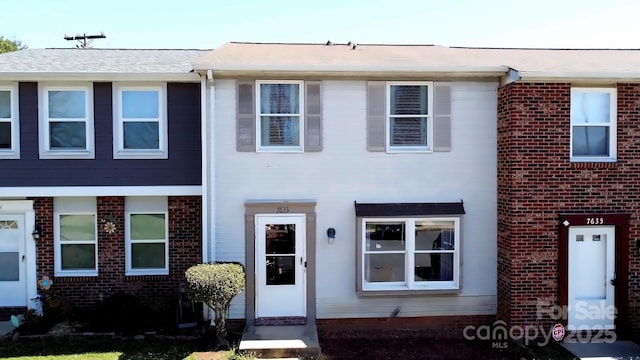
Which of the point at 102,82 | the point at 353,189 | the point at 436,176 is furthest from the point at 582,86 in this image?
the point at 102,82

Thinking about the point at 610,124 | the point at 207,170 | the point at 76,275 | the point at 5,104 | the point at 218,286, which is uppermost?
the point at 5,104

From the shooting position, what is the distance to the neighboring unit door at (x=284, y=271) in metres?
8.44

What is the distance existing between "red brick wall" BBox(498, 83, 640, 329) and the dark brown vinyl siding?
20.2ft

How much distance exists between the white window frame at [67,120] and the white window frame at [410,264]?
570 centimetres

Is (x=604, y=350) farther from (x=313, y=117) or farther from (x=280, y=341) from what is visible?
(x=313, y=117)

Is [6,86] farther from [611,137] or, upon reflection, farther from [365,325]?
[611,137]

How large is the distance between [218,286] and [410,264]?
3728 mm

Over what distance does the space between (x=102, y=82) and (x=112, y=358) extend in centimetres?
521

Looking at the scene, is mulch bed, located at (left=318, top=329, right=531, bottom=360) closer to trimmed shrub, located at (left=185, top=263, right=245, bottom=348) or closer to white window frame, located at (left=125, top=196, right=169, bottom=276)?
trimmed shrub, located at (left=185, top=263, right=245, bottom=348)

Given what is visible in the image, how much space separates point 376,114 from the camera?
844 centimetres

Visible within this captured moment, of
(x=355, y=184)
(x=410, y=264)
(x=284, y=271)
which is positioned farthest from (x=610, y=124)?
(x=284, y=271)

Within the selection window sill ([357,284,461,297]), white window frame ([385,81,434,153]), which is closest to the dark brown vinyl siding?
white window frame ([385,81,434,153])

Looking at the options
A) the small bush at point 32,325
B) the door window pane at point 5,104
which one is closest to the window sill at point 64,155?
the door window pane at point 5,104

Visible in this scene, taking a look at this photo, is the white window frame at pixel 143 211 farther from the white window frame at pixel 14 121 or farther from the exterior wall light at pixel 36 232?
the white window frame at pixel 14 121
